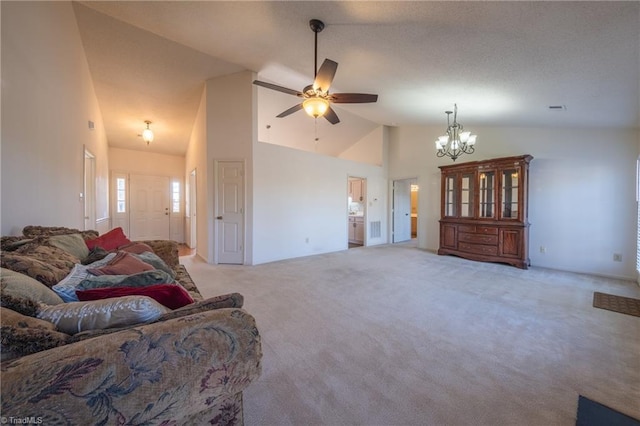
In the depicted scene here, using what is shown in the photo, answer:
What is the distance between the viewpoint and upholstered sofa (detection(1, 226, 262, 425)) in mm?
658

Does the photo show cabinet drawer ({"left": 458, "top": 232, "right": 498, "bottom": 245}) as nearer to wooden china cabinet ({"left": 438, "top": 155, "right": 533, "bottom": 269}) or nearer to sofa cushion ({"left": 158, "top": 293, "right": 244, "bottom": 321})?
wooden china cabinet ({"left": 438, "top": 155, "right": 533, "bottom": 269})

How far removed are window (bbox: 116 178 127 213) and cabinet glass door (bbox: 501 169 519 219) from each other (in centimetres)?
903

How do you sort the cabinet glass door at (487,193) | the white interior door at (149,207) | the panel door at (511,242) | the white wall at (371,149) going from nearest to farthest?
the panel door at (511,242) → the cabinet glass door at (487,193) → the white wall at (371,149) → the white interior door at (149,207)

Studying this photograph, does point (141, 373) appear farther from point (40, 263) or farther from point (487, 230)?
point (487, 230)

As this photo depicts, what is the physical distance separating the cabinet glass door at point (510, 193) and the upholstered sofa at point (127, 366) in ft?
17.7

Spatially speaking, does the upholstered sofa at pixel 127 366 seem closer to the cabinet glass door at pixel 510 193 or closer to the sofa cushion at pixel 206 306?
the sofa cushion at pixel 206 306

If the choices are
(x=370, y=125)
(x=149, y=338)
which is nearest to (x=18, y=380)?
(x=149, y=338)

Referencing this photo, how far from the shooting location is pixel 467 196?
218 inches

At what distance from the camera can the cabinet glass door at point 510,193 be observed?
190 inches

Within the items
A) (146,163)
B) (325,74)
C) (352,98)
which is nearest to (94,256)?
(325,74)

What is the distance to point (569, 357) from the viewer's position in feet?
6.47

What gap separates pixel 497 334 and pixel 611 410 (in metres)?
0.83

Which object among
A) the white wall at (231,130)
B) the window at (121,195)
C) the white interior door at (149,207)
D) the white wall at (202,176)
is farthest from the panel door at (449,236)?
the window at (121,195)

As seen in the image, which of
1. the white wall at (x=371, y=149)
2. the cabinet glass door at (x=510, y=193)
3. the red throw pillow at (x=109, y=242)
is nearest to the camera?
the red throw pillow at (x=109, y=242)
